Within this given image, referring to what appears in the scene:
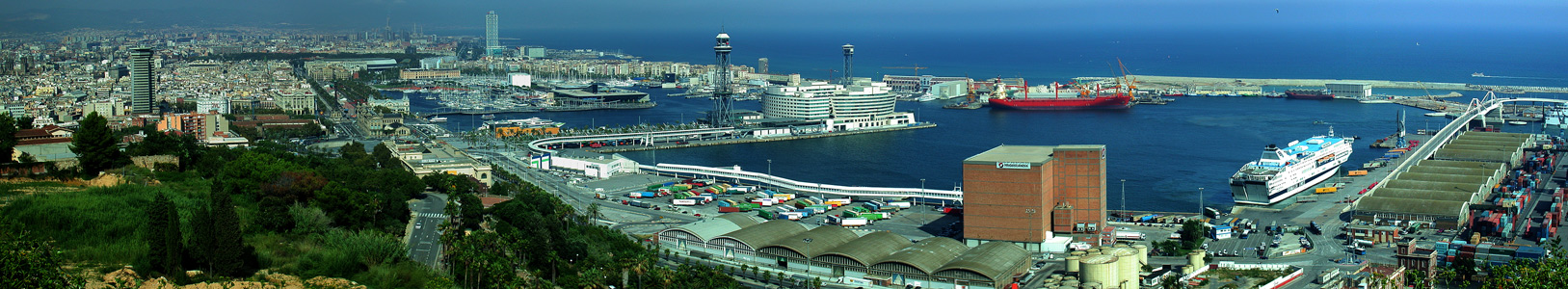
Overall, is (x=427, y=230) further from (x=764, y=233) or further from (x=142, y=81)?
(x=142, y=81)

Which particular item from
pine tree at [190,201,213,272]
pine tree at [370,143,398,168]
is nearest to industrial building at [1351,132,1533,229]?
pine tree at [190,201,213,272]

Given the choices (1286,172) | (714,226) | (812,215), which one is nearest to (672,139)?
(812,215)

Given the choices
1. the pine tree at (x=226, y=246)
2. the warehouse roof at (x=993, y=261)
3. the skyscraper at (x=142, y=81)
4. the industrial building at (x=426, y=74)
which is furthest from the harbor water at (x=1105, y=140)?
the pine tree at (x=226, y=246)

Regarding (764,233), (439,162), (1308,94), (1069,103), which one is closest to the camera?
(764,233)

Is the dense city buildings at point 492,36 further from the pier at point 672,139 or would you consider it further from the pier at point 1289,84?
the pier at point 672,139

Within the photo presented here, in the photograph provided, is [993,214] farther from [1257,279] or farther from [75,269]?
[75,269]

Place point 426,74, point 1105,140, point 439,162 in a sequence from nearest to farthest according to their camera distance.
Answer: point 439,162 → point 1105,140 → point 426,74
